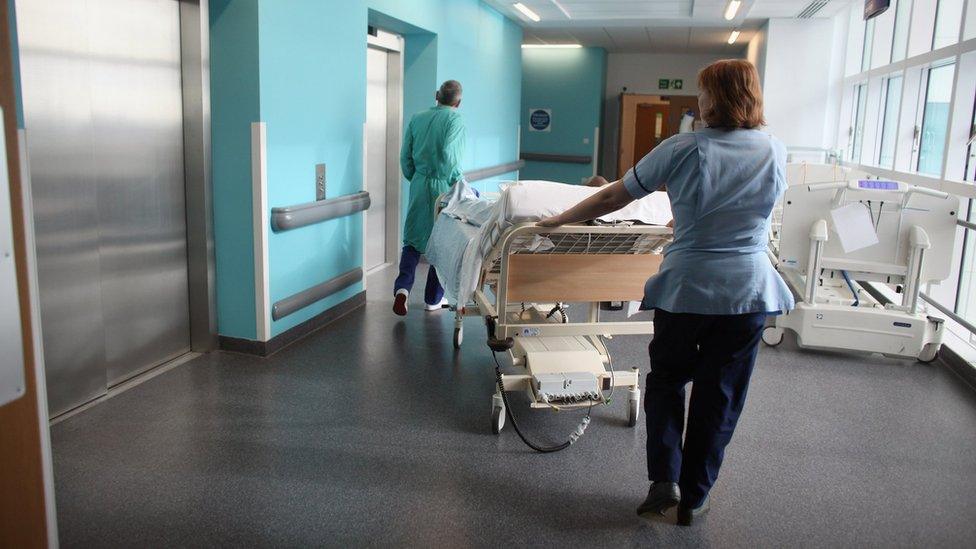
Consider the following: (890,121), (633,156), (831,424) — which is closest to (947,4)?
(890,121)

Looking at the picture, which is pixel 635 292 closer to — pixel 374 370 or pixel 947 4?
pixel 374 370

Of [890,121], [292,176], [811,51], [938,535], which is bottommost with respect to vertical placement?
[938,535]

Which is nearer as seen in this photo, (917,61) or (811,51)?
(917,61)

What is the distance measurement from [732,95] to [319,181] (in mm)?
3091

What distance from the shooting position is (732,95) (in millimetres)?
2551

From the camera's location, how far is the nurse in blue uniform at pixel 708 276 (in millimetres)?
2566

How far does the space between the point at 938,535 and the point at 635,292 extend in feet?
4.83

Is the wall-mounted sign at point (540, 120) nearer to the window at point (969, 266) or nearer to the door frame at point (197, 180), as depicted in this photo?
the window at point (969, 266)

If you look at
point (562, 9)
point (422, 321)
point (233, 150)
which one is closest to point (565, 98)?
point (562, 9)

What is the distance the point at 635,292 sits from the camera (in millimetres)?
3582

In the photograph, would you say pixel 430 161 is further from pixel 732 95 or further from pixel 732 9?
pixel 732 9

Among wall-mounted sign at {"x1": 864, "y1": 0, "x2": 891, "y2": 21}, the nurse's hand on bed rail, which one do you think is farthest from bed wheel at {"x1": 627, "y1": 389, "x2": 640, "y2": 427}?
wall-mounted sign at {"x1": 864, "y1": 0, "x2": 891, "y2": 21}

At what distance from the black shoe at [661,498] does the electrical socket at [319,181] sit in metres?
3.04

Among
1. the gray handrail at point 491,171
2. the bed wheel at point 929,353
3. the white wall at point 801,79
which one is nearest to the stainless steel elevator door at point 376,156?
the gray handrail at point 491,171
